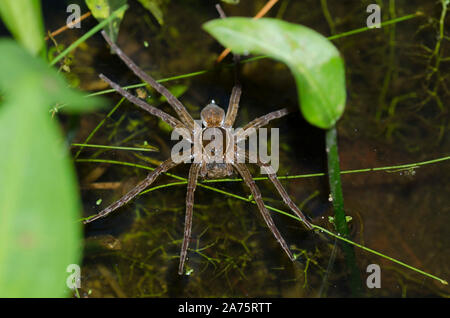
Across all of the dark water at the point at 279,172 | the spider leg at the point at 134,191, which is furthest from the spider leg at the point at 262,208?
the spider leg at the point at 134,191

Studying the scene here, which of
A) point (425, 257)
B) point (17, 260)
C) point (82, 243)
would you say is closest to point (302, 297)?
point (425, 257)

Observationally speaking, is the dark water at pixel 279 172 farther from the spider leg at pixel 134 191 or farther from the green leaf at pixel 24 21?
the green leaf at pixel 24 21

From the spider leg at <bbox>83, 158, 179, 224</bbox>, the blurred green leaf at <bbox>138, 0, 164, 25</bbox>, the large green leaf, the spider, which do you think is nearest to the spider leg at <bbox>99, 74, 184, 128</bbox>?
the spider

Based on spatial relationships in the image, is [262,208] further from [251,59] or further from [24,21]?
[24,21]

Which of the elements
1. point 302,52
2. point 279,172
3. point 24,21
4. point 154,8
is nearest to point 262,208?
point 279,172

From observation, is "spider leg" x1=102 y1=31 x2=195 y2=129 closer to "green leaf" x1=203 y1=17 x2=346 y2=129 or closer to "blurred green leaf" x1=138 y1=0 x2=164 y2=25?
"blurred green leaf" x1=138 y1=0 x2=164 y2=25

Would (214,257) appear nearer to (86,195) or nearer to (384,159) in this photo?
(86,195)
